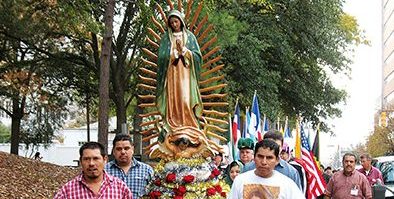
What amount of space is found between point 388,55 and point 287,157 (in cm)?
10090

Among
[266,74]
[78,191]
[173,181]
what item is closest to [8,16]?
[266,74]

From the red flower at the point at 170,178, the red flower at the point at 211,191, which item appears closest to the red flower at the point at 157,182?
the red flower at the point at 170,178

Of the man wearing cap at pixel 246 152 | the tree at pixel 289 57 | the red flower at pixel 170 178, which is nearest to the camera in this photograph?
the man wearing cap at pixel 246 152

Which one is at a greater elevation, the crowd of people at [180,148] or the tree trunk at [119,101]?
the tree trunk at [119,101]

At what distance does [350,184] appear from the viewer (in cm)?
1052

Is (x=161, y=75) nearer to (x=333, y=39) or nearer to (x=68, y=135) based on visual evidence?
(x=333, y=39)

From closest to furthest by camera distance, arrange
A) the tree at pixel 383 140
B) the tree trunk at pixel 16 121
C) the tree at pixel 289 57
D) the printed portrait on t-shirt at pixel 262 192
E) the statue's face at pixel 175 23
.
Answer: the printed portrait on t-shirt at pixel 262 192, the statue's face at pixel 175 23, the tree at pixel 289 57, the tree trunk at pixel 16 121, the tree at pixel 383 140

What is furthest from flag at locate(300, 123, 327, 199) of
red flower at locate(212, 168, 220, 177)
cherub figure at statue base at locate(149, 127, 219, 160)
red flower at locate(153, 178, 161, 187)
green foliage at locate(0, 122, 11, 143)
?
green foliage at locate(0, 122, 11, 143)

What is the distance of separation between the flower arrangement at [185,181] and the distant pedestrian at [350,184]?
1.73 metres

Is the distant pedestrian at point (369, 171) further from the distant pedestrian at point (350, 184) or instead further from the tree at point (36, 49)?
the tree at point (36, 49)

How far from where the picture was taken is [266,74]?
2906cm

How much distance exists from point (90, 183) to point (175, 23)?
16.2 feet

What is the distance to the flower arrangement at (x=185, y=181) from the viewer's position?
949 centimetres

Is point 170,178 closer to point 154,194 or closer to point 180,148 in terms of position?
point 154,194
